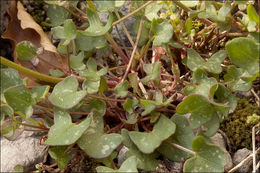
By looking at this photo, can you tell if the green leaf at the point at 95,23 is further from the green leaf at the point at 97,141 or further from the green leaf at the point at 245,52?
the green leaf at the point at 245,52

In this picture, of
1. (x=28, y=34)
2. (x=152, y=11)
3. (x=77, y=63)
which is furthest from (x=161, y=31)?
(x=28, y=34)

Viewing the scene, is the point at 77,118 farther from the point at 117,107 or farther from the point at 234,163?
the point at 234,163

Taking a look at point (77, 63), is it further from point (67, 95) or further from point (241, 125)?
point (241, 125)

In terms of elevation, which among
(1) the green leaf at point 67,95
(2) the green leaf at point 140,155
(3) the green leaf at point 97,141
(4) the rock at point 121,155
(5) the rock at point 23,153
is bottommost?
(5) the rock at point 23,153

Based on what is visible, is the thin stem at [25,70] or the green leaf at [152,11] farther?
the green leaf at [152,11]

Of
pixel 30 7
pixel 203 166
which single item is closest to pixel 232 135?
pixel 203 166

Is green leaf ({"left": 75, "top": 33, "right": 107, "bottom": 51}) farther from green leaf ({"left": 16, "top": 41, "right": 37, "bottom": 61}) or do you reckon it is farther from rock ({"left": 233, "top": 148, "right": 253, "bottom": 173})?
rock ({"left": 233, "top": 148, "right": 253, "bottom": 173})

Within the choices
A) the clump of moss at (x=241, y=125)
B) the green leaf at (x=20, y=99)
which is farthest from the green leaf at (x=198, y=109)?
the green leaf at (x=20, y=99)
